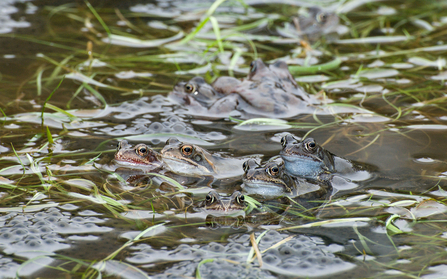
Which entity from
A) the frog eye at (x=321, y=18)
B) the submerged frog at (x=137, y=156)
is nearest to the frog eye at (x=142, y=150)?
the submerged frog at (x=137, y=156)

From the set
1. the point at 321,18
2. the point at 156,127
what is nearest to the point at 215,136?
the point at 156,127

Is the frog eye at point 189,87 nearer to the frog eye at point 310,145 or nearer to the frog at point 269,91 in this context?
the frog at point 269,91

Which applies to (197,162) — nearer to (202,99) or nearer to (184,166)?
(184,166)

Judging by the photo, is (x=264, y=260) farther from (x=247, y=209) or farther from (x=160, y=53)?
(x=160, y=53)

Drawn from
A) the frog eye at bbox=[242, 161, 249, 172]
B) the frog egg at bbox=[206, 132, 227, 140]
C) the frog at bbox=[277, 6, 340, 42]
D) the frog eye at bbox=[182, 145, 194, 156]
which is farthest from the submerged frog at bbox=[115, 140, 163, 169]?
the frog at bbox=[277, 6, 340, 42]

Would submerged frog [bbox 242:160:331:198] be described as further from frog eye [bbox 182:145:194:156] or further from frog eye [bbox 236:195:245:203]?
frog eye [bbox 182:145:194:156]
